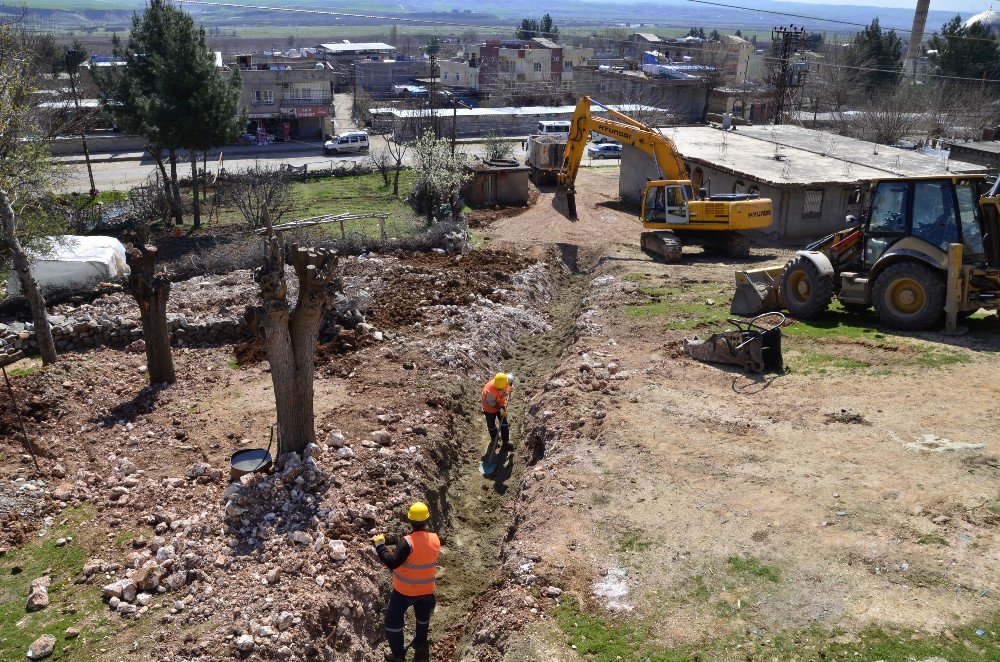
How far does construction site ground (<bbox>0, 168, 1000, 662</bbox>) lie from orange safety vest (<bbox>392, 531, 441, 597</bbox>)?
0.93 meters

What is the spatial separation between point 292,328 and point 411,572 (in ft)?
13.5

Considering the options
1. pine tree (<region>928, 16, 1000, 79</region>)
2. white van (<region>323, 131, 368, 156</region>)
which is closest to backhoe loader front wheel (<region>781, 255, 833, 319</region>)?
white van (<region>323, 131, 368, 156</region>)

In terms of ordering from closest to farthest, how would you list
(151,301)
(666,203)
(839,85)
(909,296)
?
(151,301)
(909,296)
(666,203)
(839,85)

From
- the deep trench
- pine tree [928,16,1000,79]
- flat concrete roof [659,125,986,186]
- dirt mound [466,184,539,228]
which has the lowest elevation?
the deep trench

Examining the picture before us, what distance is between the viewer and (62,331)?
54.9 feet

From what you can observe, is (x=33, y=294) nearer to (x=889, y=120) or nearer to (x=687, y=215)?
(x=687, y=215)

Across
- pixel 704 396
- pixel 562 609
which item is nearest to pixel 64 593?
pixel 562 609

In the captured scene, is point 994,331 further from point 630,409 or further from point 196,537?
point 196,537

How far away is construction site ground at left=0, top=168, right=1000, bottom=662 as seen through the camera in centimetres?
861

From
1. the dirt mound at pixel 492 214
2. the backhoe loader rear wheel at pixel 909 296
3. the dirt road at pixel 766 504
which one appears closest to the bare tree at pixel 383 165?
the dirt mound at pixel 492 214

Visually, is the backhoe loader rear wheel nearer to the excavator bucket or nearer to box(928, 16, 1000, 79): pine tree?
the excavator bucket

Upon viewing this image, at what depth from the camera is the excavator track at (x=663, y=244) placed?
2356cm

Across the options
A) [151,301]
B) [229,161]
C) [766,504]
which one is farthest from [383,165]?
[766,504]

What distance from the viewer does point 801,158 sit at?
31312 mm
